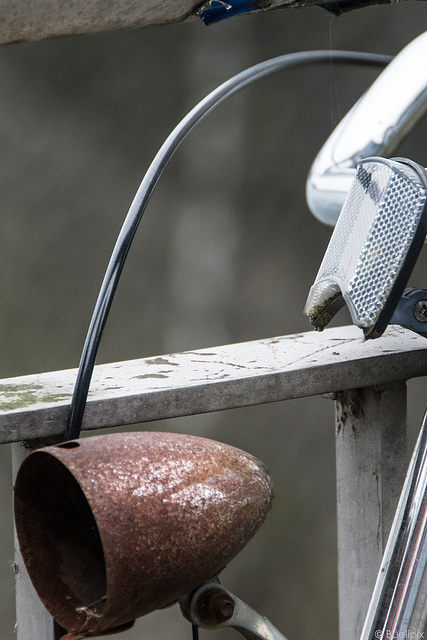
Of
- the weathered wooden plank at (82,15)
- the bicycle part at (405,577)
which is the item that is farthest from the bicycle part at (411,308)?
the weathered wooden plank at (82,15)

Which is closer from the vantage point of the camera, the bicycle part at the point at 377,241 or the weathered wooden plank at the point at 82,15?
the bicycle part at the point at 377,241

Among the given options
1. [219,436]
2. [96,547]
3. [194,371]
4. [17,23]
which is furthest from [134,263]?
[96,547]

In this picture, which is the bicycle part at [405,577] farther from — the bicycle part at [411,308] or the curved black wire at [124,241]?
the curved black wire at [124,241]

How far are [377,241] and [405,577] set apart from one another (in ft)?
0.77

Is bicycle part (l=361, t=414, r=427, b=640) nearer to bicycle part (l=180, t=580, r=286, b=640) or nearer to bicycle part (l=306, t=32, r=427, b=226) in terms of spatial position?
bicycle part (l=180, t=580, r=286, b=640)

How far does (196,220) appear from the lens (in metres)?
2.58

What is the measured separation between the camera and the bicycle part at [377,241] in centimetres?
55

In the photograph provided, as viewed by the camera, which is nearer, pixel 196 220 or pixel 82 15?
pixel 82 15

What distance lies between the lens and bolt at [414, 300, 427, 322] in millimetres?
636

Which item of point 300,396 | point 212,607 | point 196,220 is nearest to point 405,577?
point 212,607

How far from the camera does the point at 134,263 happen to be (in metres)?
2.62

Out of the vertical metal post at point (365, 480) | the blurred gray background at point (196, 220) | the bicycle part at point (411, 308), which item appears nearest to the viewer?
the bicycle part at point (411, 308)

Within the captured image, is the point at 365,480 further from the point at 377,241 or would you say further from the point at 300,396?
the point at 377,241

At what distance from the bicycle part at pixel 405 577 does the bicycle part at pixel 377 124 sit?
0.75 ft
